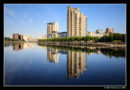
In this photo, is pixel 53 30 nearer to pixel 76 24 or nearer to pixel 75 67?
pixel 76 24

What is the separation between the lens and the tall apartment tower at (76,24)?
52963 millimetres

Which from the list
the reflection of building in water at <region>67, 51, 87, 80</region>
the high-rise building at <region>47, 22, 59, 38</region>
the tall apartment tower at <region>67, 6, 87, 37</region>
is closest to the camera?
the reflection of building in water at <region>67, 51, 87, 80</region>

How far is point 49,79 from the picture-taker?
535cm

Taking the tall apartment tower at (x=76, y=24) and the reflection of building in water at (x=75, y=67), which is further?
the tall apartment tower at (x=76, y=24)

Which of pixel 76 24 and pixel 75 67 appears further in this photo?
pixel 76 24

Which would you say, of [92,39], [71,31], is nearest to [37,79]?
[92,39]

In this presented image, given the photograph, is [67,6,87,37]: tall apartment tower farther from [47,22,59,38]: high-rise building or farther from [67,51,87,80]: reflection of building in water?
[67,51,87,80]: reflection of building in water

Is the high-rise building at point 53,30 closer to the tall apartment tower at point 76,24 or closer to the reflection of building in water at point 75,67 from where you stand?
the tall apartment tower at point 76,24

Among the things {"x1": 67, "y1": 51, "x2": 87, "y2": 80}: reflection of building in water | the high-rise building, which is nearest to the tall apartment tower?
the high-rise building

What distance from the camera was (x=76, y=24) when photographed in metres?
53.3

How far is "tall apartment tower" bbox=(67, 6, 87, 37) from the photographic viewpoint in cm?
5296

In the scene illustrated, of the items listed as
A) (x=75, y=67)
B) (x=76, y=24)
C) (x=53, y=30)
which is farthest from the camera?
(x=53, y=30)

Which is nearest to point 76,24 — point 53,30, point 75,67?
point 53,30

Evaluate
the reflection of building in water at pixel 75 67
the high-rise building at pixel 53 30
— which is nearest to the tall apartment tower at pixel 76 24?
the high-rise building at pixel 53 30
